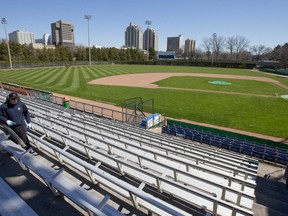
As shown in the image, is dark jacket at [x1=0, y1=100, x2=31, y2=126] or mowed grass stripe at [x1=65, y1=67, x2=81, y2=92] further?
mowed grass stripe at [x1=65, y1=67, x2=81, y2=92]

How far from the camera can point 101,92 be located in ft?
91.3

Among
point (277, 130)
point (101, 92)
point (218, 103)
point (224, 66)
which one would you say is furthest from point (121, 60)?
point (277, 130)

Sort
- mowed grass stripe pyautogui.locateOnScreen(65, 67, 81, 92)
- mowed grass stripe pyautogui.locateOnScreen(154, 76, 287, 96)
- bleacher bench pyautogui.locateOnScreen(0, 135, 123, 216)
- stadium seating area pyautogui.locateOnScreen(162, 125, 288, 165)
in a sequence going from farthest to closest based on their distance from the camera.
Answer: mowed grass stripe pyautogui.locateOnScreen(154, 76, 287, 96), mowed grass stripe pyautogui.locateOnScreen(65, 67, 81, 92), stadium seating area pyautogui.locateOnScreen(162, 125, 288, 165), bleacher bench pyautogui.locateOnScreen(0, 135, 123, 216)

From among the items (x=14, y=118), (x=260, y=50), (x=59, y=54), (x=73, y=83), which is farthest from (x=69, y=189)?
(x=260, y=50)

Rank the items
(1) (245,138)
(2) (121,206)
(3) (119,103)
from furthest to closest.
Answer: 1. (3) (119,103)
2. (1) (245,138)
3. (2) (121,206)

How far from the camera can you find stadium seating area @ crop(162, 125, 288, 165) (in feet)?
35.0

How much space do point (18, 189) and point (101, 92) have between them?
969 inches

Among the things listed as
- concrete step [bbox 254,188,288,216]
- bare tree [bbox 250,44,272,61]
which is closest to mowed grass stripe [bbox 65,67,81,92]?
concrete step [bbox 254,188,288,216]

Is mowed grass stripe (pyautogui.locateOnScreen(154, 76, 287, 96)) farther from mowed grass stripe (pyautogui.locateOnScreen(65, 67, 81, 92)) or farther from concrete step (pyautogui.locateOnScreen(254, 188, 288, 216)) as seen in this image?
concrete step (pyautogui.locateOnScreen(254, 188, 288, 216))

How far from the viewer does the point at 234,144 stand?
1198 centimetres

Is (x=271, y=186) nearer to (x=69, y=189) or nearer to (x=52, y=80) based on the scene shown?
(x=69, y=189)

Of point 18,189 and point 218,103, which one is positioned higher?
point 18,189

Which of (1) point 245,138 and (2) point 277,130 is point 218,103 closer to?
(2) point 277,130

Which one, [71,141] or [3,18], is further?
[3,18]
